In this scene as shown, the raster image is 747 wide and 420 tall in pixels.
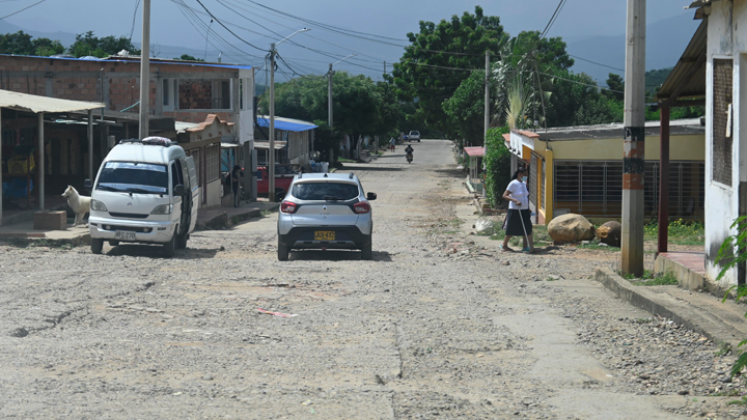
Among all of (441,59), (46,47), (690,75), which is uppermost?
(46,47)

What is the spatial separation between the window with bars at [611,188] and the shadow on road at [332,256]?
846 cm

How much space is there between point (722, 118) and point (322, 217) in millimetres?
7374

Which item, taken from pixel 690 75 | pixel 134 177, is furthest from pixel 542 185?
pixel 134 177

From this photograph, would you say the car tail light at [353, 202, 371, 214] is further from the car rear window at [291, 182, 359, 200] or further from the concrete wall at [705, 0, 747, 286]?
the concrete wall at [705, 0, 747, 286]

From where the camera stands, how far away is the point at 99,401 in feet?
19.5

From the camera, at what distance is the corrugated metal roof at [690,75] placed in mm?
11023

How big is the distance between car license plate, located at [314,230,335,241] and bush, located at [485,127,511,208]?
57.4 feet

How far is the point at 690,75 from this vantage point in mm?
11727

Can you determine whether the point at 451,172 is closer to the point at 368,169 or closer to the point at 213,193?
the point at 368,169

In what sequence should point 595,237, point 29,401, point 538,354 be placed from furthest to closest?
point 595,237
point 538,354
point 29,401

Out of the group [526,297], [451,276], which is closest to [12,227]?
[451,276]

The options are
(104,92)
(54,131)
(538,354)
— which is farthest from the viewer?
(104,92)

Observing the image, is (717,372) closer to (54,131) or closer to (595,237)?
(595,237)

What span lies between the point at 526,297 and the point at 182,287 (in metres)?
4.85
